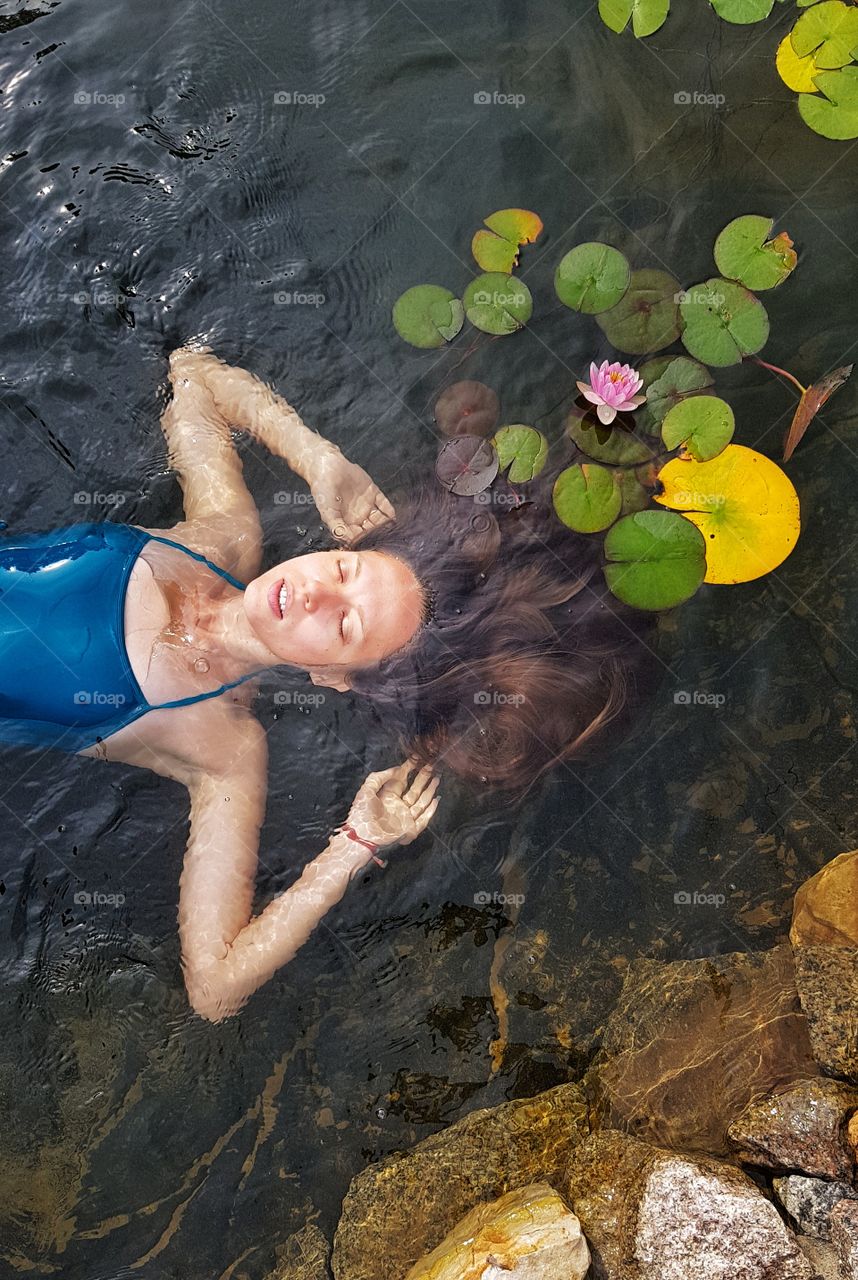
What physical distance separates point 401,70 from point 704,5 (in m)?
1.46

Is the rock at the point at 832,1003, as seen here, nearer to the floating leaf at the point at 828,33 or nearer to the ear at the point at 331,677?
the ear at the point at 331,677

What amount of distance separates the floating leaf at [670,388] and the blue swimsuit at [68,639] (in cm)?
228

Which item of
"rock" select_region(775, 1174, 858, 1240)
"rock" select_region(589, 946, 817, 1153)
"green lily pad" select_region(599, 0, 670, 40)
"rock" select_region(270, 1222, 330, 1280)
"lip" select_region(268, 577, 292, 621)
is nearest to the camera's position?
"rock" select_region(775, 1174, 858, 1240)

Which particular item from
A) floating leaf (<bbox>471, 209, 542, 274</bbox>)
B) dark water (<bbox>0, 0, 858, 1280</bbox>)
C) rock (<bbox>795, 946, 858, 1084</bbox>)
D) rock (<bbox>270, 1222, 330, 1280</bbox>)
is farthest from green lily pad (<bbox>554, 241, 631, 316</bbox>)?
rock (<bbox>270, 1222, 330, 1280</bbox>)

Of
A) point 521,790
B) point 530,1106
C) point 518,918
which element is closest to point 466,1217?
point 530,1106

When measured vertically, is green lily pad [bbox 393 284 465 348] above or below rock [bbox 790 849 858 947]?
above

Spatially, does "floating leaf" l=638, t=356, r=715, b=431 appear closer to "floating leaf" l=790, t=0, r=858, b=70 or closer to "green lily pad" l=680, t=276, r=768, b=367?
"green lily pad" l=680, t=276, r=768, b=367

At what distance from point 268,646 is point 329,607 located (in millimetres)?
311

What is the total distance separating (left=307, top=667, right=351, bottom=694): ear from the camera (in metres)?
3.64

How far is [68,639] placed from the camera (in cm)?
354

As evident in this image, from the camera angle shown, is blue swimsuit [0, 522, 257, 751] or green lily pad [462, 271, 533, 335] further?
green lily pad [462, 271, 533, 335]

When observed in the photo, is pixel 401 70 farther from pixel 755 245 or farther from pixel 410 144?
pixel 755 245

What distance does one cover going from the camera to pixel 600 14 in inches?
175

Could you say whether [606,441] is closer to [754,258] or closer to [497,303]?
[497,303]
